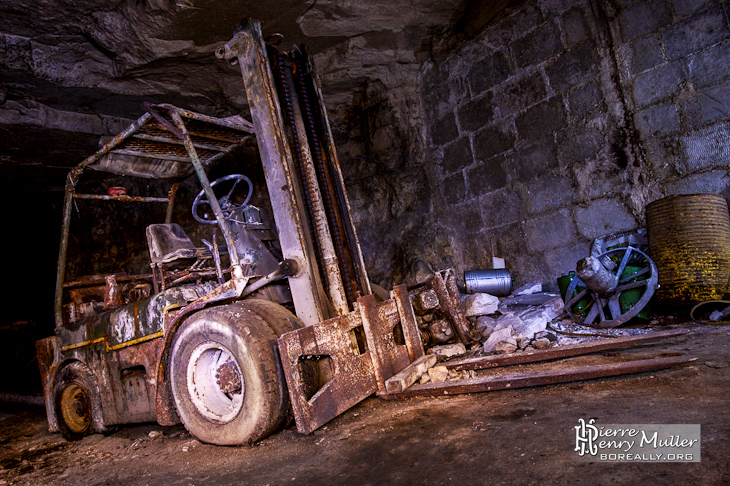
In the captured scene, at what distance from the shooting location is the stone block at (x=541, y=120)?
5352 millimetres

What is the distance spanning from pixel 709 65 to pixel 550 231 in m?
2.28

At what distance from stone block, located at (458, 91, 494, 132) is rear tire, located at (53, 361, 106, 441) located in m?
5.39

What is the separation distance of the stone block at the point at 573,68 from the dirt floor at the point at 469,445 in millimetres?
3188

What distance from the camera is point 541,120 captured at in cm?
551

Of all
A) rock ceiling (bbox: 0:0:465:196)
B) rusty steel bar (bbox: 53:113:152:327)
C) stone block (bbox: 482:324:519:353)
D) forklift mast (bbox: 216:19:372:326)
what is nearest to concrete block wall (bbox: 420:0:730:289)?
rock ceiling (bbox: 0:0:465:196)

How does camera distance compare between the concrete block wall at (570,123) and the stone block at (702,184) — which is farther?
the concrete block wall at (570,123)

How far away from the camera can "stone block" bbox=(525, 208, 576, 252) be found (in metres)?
5.34

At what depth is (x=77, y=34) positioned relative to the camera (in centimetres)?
491

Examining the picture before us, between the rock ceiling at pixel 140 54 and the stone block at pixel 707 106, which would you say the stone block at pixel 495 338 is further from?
the rock ceiling at pixel 140 54

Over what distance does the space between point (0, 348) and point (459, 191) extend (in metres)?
9.14

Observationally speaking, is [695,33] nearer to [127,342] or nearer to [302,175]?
[302,175]

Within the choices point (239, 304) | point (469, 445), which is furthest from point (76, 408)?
point (469, 445)

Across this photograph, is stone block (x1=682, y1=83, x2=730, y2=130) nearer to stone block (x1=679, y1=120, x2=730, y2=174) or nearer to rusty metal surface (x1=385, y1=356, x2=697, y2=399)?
stone block (x1=679, y1=120, x2=730, y2=174)

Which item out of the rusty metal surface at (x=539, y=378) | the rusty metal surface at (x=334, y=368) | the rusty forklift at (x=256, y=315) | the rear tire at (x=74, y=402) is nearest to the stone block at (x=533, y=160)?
the rusty forklift at (x=256, y=315)
